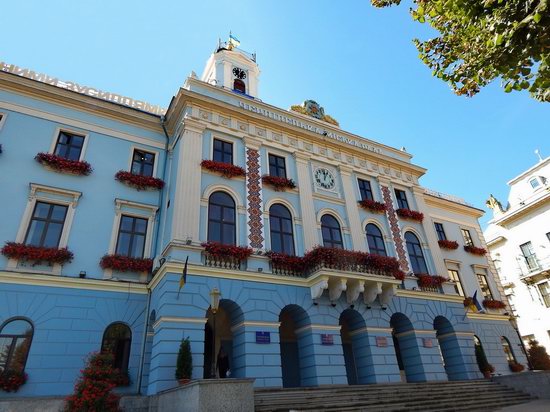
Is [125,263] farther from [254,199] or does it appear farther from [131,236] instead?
[254,199]

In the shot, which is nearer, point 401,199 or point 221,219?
point 221,219

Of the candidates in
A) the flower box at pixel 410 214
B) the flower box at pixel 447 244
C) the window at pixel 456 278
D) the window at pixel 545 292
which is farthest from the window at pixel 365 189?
the window at pixel 545 292

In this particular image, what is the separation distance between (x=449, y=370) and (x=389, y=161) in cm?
1291

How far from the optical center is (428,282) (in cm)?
2064

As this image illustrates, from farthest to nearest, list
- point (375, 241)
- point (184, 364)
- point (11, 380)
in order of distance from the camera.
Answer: point (375, 241)
point (11, 380)
point (184, 364)

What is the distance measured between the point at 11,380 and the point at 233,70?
20.5 meters

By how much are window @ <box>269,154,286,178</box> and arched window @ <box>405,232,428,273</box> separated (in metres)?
8.99

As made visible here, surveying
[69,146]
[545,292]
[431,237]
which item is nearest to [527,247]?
[545,292]

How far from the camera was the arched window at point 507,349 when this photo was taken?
23703 mm

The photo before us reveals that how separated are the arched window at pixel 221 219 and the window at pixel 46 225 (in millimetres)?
6202

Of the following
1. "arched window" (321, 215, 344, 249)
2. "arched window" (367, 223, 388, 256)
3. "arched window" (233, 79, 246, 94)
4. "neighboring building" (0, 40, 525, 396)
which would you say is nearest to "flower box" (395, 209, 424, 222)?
"neighboring building" (0, 40, 525, 396)

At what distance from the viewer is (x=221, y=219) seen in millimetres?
16719

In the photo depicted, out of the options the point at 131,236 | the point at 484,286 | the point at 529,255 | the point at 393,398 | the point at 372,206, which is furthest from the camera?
the point at 529,255

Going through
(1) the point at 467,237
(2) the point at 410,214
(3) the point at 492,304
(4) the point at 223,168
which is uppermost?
(1) the point at 467,237
